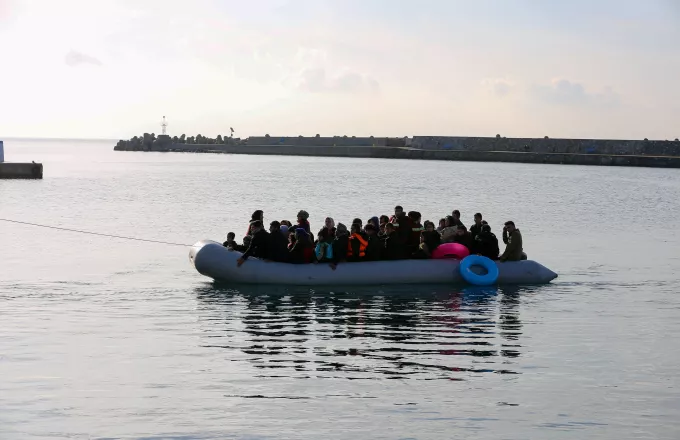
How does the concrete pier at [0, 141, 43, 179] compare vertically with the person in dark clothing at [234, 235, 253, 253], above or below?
above

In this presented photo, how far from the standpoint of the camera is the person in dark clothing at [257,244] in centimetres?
1986

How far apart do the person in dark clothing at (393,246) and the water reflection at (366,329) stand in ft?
2.13

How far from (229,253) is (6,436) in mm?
10273

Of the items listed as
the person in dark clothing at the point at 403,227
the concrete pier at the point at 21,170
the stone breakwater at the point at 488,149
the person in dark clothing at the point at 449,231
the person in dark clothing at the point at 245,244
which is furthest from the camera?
the stone breakwater at the point at 488,149

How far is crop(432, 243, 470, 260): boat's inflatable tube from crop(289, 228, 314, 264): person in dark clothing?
2583 mm

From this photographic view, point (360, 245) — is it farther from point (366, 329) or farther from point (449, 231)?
point (366, 329)

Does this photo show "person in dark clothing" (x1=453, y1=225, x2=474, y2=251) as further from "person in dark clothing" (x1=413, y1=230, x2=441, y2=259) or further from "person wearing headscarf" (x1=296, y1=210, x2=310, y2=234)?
"person wearing headscarf" (x1=296, y1=210, x2=310, y2=234)

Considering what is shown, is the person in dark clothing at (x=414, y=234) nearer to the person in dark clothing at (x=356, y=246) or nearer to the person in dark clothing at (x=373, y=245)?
the person in dark clothing at (x=373, y=245)

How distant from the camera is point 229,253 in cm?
2036

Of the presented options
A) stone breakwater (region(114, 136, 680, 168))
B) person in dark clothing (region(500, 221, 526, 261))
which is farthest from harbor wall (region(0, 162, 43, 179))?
stone breakwater (region(114, 136, 680, 168))

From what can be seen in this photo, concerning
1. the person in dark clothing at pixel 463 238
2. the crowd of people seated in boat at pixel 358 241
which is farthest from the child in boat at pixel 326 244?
the person in dark clothing at pixel 463 238

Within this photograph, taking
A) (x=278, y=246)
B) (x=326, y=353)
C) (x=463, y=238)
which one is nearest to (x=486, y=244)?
(x=463, y=238)

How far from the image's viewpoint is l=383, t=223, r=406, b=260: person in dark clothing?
67.1ft

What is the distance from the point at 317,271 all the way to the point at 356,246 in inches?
37.5
